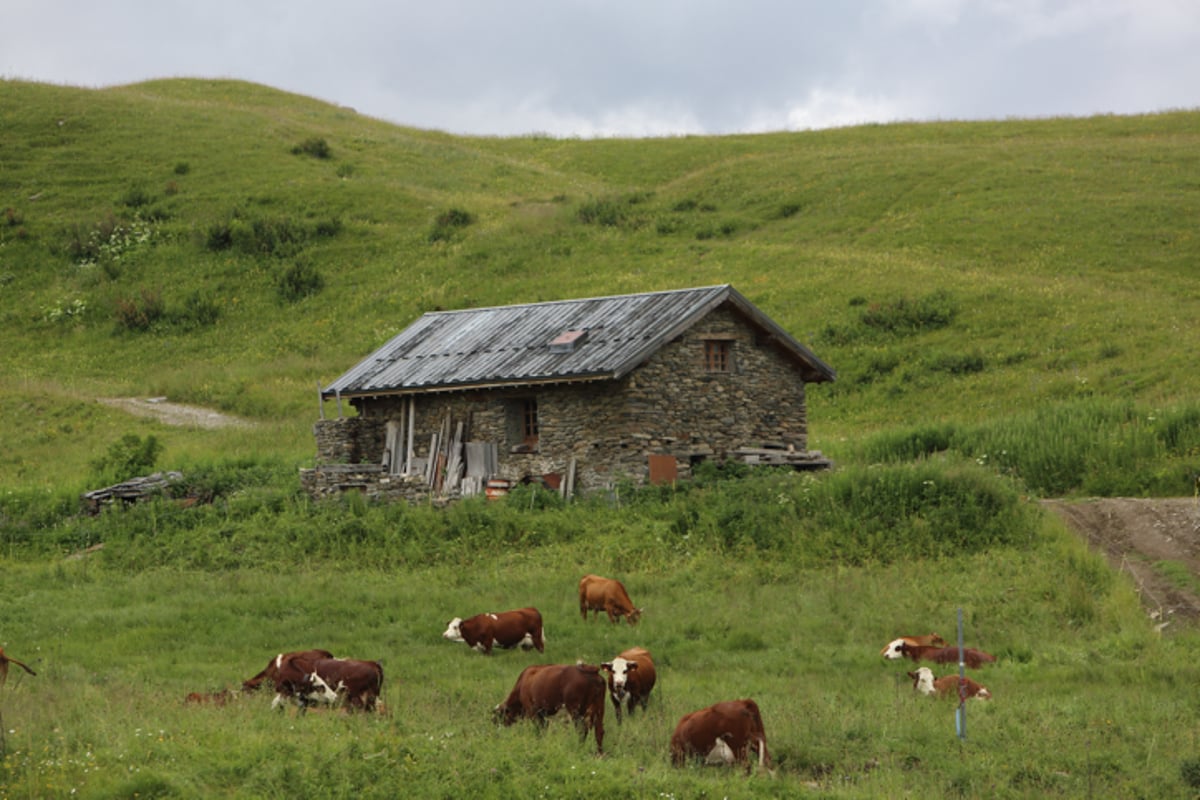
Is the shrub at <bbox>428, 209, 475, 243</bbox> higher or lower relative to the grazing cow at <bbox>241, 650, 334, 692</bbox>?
higher

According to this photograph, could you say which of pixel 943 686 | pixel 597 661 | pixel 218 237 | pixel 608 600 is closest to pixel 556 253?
pixel 218 237

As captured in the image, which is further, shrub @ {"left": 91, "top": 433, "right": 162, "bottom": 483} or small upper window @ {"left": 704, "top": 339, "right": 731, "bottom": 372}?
shrub @ {"left": 91, "top": 433, "right": 162, "bottom": 483}

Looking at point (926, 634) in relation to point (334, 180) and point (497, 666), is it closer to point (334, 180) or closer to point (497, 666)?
point (497, 666)

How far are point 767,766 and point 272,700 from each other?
6.27 meters

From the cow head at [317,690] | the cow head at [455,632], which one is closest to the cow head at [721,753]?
the cow head at [317,690]

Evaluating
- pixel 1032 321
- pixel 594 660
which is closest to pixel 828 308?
pixel 1032 321

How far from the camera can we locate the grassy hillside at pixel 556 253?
43375 millimetres

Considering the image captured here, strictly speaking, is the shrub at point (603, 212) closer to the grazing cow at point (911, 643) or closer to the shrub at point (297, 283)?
the shrub at point (297, 283)

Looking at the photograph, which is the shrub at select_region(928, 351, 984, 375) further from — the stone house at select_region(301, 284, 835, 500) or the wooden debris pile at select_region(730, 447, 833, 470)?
the wooden debris pile at select_region(730, 447, 833, 470)

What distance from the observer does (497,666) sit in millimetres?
19625

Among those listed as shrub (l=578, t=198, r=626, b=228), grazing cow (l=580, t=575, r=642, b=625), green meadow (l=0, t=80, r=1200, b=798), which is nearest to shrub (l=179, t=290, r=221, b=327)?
green meadow (l=0, t=80, r=1200, b=798)

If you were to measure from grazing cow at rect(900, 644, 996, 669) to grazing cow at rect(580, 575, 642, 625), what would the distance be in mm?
4597

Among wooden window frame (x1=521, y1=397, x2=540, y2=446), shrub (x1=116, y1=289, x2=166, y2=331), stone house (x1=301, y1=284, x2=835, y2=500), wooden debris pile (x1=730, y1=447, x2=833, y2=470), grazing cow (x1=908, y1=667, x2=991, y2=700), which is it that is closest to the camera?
grazing cow (x1=908, y1=667, x2=991, y2=700)

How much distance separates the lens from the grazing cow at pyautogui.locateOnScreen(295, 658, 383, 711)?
53.5 ft
